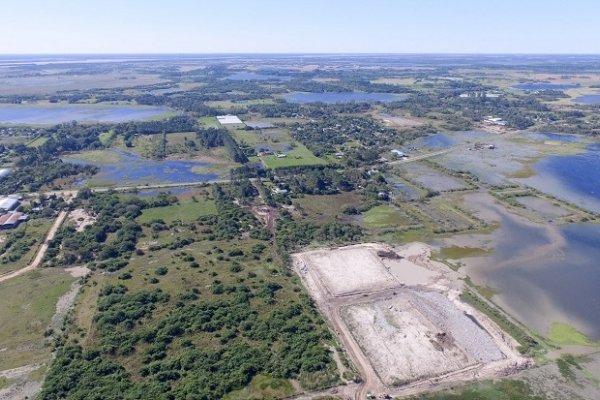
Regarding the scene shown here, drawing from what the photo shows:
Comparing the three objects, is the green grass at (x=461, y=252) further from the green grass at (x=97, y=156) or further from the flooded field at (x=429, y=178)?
the green grass at (x=97, y=156)

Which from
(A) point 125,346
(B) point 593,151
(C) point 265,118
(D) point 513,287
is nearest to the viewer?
(A) point 125,346

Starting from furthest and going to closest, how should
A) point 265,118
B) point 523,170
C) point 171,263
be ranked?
1. point 265,118
2. point 523,170
3. point 171,263

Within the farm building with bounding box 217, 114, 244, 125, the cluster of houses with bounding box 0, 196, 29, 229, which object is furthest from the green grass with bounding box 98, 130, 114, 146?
the cluster of houses with bounding box 0, 196, 29, 229

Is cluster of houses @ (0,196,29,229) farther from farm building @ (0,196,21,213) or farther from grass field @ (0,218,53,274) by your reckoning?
grass field @ (0,218,53,274)

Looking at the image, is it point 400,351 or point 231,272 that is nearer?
point 400,351

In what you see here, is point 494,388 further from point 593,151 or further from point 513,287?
point 593,151

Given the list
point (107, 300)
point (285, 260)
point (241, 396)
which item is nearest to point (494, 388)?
Result: point (241, 396)
